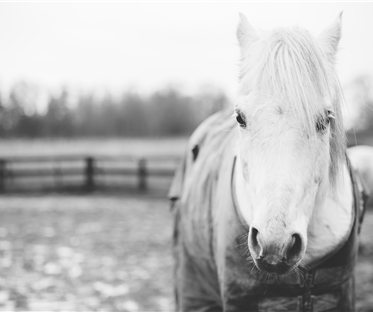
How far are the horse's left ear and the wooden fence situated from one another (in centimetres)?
919

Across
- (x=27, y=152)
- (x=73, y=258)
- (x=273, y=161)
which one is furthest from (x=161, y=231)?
(x=27, y=152)

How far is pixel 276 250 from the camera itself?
1.23 meters

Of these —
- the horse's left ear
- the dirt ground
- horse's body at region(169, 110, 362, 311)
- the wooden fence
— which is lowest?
the wooden fence

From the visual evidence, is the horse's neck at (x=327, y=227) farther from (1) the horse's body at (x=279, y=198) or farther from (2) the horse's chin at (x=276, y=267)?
(2) the horse's chin at (x=276, y=267)

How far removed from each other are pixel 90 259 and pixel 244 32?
3.99m

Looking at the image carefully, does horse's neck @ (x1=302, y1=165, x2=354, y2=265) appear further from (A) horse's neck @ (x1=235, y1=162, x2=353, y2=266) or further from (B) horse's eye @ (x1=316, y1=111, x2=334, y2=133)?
(B) horse's eye @ (x1=316, y1=111, x2=334, y2=133)

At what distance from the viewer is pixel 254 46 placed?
171cm

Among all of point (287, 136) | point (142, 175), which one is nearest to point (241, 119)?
point (287, 136)

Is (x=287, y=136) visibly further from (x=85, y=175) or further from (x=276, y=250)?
(x=85, y=175)

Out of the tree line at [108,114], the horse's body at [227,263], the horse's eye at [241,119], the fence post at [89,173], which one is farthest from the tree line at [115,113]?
the horse's eye at [241,119]

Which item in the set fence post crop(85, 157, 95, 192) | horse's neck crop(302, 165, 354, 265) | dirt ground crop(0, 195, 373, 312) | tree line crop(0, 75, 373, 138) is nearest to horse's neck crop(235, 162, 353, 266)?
horse's neck crop(302, 165, 354, 265)

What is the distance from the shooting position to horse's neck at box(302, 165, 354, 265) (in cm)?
171

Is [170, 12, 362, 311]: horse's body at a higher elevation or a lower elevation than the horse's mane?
lower

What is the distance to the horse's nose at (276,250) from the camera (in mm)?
1230
